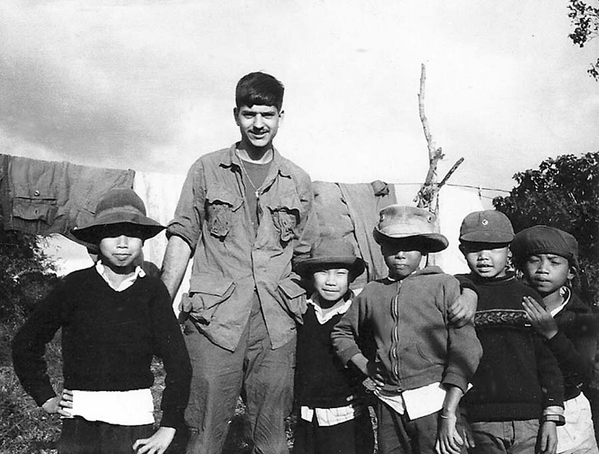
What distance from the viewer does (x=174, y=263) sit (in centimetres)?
266

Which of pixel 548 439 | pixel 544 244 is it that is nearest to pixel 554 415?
pixel 548 439

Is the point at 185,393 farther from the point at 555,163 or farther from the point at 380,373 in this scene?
the point at 555,163

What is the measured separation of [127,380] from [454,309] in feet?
4.14

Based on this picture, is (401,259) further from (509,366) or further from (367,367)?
(509,366)

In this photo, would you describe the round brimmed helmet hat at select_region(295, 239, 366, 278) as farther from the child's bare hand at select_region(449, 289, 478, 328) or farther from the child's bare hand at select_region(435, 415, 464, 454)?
the child's bare hand at select_region(435, 415, 464, 454)

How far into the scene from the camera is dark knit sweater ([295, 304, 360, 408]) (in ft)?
9.08

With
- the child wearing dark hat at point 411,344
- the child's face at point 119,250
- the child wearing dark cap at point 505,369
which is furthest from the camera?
the child wearing dark cap at point 505,369

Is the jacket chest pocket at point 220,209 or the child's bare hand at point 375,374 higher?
the jacket chest pocket at point 220,209

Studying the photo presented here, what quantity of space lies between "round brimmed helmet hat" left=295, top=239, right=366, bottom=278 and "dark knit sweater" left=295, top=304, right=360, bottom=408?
265mm

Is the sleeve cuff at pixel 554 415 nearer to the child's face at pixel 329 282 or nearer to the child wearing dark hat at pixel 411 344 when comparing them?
the child wearing dark hat at pixel 411 344

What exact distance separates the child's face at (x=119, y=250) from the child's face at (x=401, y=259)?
3.49 ft

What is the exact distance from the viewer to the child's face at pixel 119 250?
2275mm

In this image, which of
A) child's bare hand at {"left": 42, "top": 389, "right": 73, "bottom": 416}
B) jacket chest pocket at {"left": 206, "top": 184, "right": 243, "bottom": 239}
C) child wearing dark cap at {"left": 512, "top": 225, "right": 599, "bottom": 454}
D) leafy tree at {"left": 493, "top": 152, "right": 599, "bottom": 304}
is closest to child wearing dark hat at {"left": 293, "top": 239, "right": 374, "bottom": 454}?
jacket chest pocket at {"left": 206, "top": 184, "right": 243, "bottom": 239}

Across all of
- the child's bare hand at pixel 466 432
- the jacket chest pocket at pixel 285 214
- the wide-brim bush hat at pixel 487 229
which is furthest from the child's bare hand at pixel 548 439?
the jacket chest pocket at pixel 285 214
